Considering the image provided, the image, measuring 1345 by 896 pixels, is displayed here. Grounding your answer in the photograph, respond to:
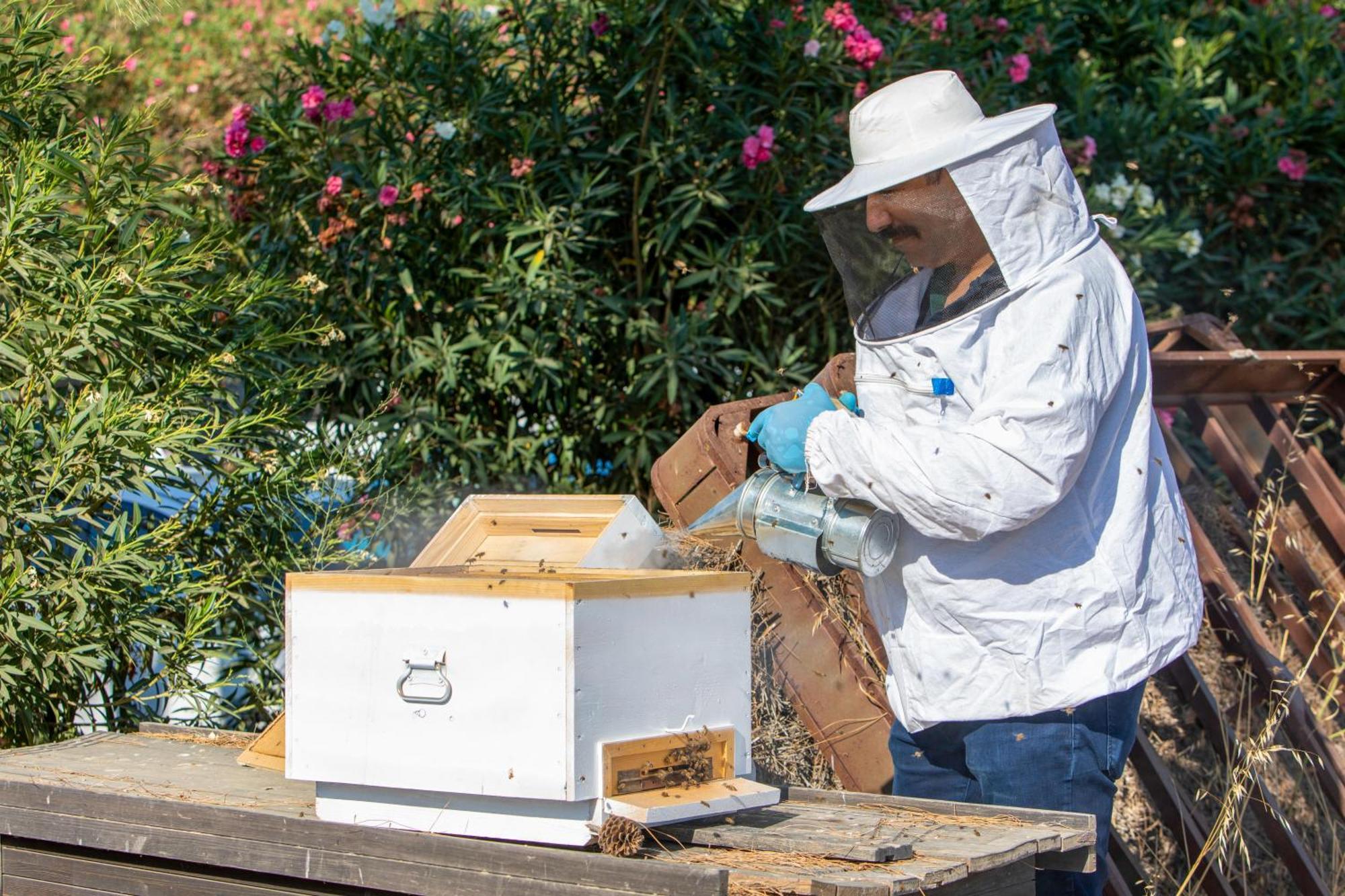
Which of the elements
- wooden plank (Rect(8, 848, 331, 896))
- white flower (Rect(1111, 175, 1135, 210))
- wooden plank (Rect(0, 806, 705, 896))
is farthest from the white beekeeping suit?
white flower (Rect(1111, 175, 1135, 210))

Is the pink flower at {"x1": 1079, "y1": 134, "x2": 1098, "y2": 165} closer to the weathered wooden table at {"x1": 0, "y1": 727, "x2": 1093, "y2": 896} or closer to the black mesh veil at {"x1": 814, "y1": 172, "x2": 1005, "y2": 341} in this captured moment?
the black mesh veil at {"x1": 814, "y1": 172, "x2": 1005, "y2": 341}

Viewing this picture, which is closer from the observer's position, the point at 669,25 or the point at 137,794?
the point at 137,794

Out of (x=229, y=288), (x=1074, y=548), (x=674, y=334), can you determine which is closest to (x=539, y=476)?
(x=674, y=334)

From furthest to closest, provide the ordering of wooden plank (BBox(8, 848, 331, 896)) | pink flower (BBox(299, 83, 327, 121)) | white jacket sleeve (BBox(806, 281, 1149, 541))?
pink flower (BBox(299, 83, 327, 121)), wooden plank (BBox(8, 848, 331, 896)), white jacket sleeve (BBox(806, 281, 1149, 541))

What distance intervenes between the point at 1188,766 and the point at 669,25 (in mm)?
2676

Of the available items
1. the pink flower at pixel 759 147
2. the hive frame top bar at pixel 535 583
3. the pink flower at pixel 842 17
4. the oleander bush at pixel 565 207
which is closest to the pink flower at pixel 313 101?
the oleander bush at pixel 565 207

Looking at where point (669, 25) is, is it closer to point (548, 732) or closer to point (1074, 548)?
point (1074, 548)

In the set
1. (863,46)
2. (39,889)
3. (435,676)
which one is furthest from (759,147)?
(39,889)

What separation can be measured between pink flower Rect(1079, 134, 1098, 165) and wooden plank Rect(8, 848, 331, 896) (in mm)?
3704

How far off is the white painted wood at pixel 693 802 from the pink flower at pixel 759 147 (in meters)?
2.51

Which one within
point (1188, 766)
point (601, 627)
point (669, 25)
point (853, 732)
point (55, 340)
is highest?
point (669, 25)

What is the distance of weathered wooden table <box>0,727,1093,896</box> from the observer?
6.19ft

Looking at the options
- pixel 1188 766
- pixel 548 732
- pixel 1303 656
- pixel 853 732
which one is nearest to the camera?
pixel 548 732

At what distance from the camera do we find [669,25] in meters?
4.27
